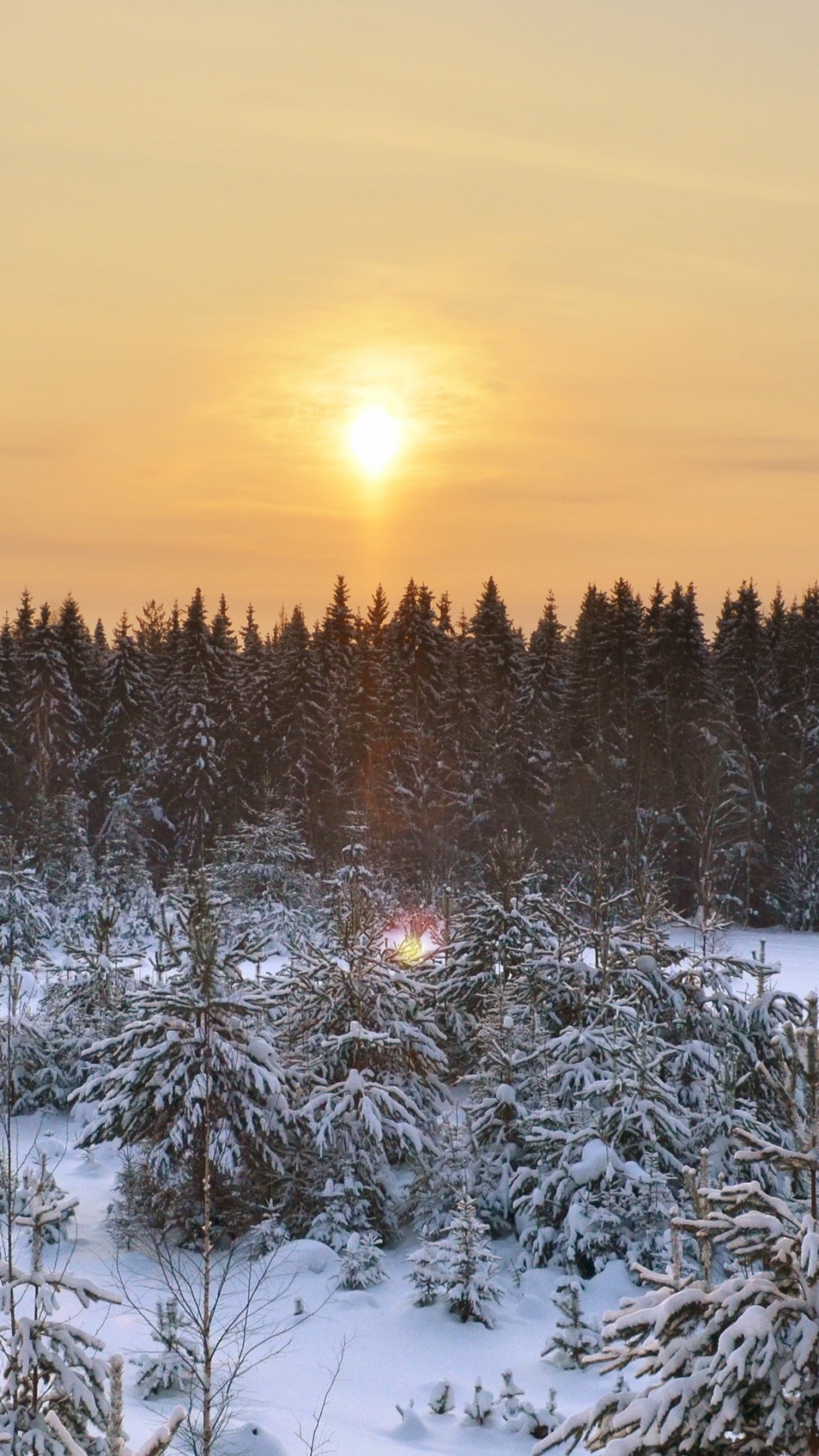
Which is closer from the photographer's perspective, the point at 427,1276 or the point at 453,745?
the point at 427,1276

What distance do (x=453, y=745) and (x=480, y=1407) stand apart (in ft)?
134

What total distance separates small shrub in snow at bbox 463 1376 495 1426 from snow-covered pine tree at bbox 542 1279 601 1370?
1341 mm

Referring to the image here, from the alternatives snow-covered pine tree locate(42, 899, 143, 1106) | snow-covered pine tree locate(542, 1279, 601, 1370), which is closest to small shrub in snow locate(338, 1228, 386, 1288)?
snow-covered pine tree locate(542, 1279, 601, 1370)

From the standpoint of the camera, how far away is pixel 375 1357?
1407 cm

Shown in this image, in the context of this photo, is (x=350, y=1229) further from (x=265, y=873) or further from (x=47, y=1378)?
(x=265, y=873)

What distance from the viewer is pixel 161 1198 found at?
17156 mm

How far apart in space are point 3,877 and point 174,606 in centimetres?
4381

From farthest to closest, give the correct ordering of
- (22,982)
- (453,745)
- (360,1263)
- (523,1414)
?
(453,745), (22,982), (360,1263), (523,1414)

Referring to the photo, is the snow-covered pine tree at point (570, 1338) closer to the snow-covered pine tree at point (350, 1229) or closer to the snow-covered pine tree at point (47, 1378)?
the snow-covered pine tree at point (350, 1229)

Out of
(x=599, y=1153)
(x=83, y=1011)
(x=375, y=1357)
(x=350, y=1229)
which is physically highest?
(x=83, y=1011)

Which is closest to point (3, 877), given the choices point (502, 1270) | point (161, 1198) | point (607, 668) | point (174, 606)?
point (161, 1198)

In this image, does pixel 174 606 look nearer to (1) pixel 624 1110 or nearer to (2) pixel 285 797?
(2) pixel 285 797

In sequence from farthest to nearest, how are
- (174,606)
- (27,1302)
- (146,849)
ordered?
1. (174,606)
2. (146,849)
3. (27,1302)

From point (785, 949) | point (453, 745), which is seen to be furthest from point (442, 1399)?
point (453, 745)
